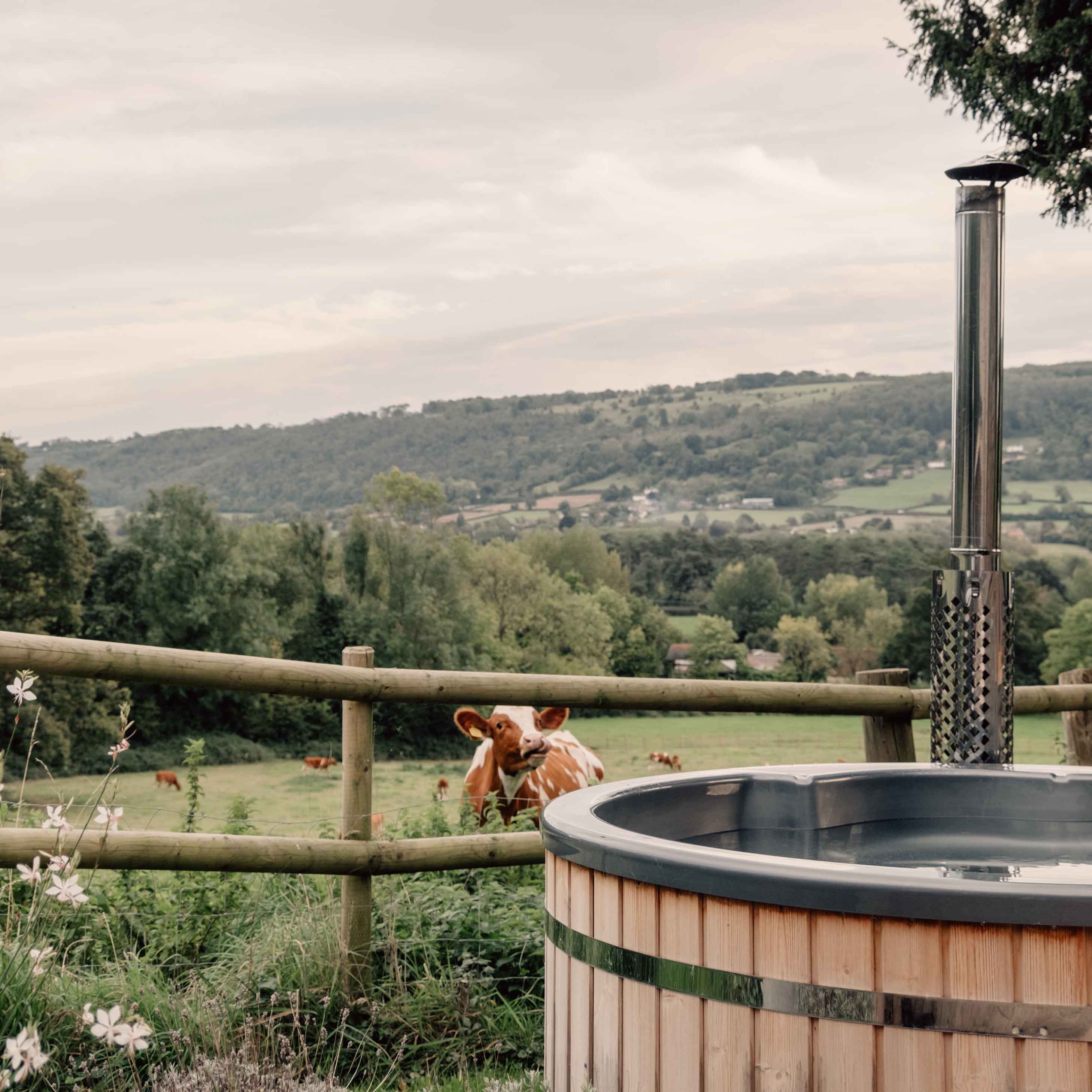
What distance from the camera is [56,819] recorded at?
261cm

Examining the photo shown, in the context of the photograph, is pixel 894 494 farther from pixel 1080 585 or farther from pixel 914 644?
pixel 914 644

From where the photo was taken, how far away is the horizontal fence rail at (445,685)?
9.90 ft

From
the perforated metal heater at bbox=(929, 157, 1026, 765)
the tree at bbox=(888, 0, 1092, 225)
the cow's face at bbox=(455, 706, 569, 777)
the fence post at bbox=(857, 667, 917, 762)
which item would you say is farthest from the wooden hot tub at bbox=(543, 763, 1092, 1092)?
the tree at bbox=(888, 0, 1092, 225)

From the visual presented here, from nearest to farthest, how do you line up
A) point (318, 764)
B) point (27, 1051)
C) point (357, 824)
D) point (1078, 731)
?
point (27, 1051), point (357, 824), point (1078, 731), point (318, 764)

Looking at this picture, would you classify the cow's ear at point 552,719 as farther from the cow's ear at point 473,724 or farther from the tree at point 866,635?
the tree at point 866,635

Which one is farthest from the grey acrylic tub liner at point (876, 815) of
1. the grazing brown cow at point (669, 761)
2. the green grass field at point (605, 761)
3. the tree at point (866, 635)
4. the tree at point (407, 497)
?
the tree at point (407, 497)

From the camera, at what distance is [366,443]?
52344 mm

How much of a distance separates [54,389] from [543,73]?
23.8 m

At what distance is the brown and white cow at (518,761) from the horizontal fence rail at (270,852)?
206 cm

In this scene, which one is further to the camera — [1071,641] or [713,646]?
[713,646]

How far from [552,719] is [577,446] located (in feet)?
146

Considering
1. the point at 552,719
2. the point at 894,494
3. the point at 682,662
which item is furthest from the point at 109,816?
the point at 894,494

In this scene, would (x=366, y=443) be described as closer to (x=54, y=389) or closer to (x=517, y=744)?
(x=54, y=389)

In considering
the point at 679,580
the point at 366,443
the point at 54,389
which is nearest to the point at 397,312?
the point at 366,443
